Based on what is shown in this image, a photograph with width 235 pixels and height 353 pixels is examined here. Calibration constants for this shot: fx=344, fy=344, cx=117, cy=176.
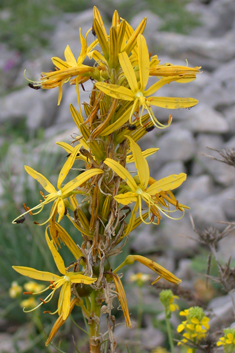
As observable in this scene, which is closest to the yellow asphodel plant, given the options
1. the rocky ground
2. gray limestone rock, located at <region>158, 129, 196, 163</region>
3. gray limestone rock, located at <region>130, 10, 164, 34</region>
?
the rocky ground

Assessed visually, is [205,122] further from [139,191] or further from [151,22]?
[151,22]

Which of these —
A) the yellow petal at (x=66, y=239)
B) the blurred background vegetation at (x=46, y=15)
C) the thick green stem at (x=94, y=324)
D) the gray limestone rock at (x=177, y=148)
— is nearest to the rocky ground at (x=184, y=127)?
the gray limestone rock at (x=177, y=148)

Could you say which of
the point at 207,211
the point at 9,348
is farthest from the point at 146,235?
the point at 9,348

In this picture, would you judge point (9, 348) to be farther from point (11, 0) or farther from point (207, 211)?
point (11, 0)

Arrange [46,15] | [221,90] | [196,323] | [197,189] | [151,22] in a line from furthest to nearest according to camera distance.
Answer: [46,15] < [151,22] < [221,90] < [197,189] < [196,323]

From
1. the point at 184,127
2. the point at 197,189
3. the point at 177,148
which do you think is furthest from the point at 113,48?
the point at 184,127

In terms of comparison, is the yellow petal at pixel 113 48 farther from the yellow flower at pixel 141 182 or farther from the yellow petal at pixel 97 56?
the yellow flower at pixel 141 182
